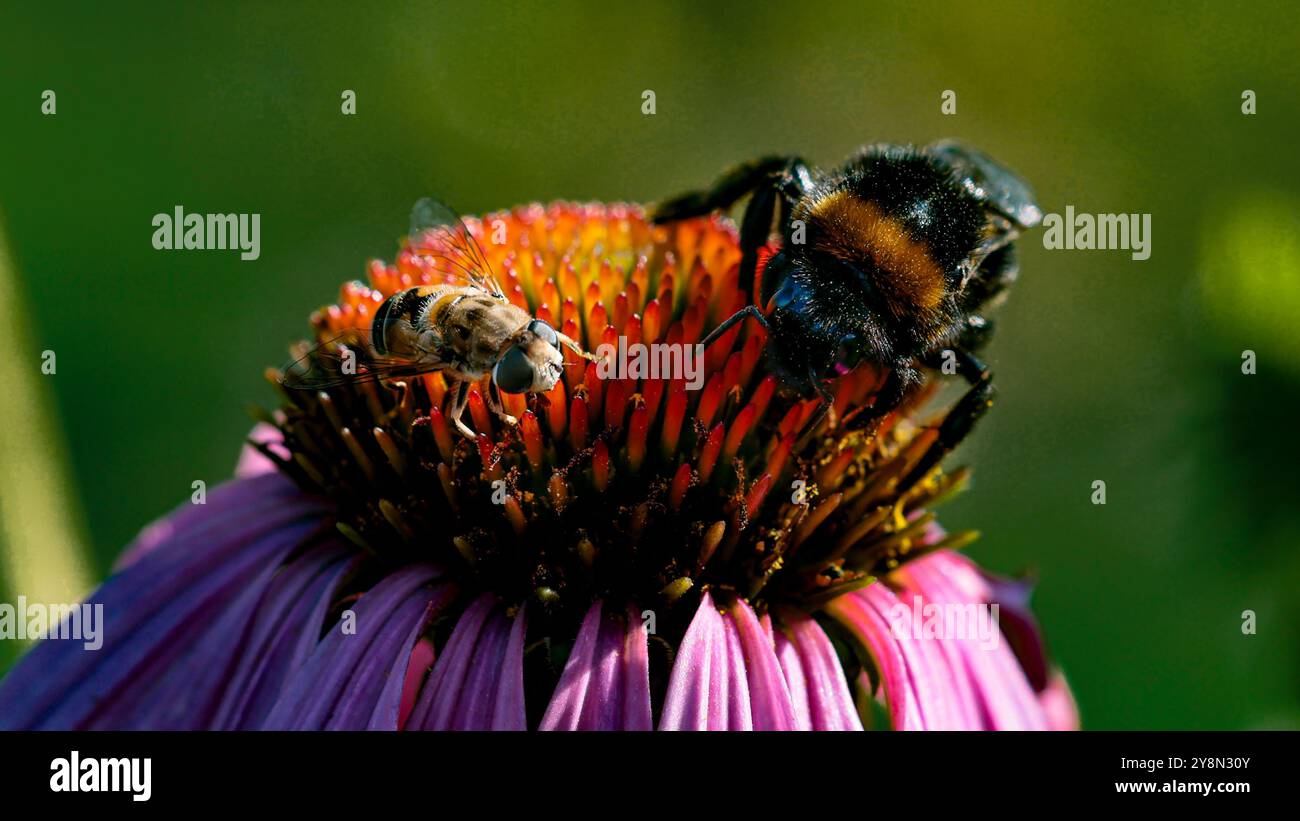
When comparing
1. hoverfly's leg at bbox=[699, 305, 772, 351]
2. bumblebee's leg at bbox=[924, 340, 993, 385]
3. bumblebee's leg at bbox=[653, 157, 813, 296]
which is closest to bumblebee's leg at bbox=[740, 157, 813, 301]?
bumblebee's leg at bbox=[653, 157, 813, 296]

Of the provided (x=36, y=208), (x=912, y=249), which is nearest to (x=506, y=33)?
(x=36, y=208)

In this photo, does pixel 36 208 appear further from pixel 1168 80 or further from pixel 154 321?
pixel 1168 80

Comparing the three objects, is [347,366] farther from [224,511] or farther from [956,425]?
[956,425]

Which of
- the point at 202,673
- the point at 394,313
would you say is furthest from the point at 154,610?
the point at 394,313

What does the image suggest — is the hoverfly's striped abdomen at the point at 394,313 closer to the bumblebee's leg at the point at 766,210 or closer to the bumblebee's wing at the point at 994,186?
the bumblebee's leg at the point at 766,210

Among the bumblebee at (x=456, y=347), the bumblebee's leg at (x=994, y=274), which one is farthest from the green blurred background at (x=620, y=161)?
the bumblebee at (x=456, y=347)

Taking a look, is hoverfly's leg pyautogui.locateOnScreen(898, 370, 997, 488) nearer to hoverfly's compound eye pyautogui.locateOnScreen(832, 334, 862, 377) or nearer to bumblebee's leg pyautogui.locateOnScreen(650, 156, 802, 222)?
hoverfly's compound eye pyautogui.locateOnScreen(832, 334, 862, 377)
